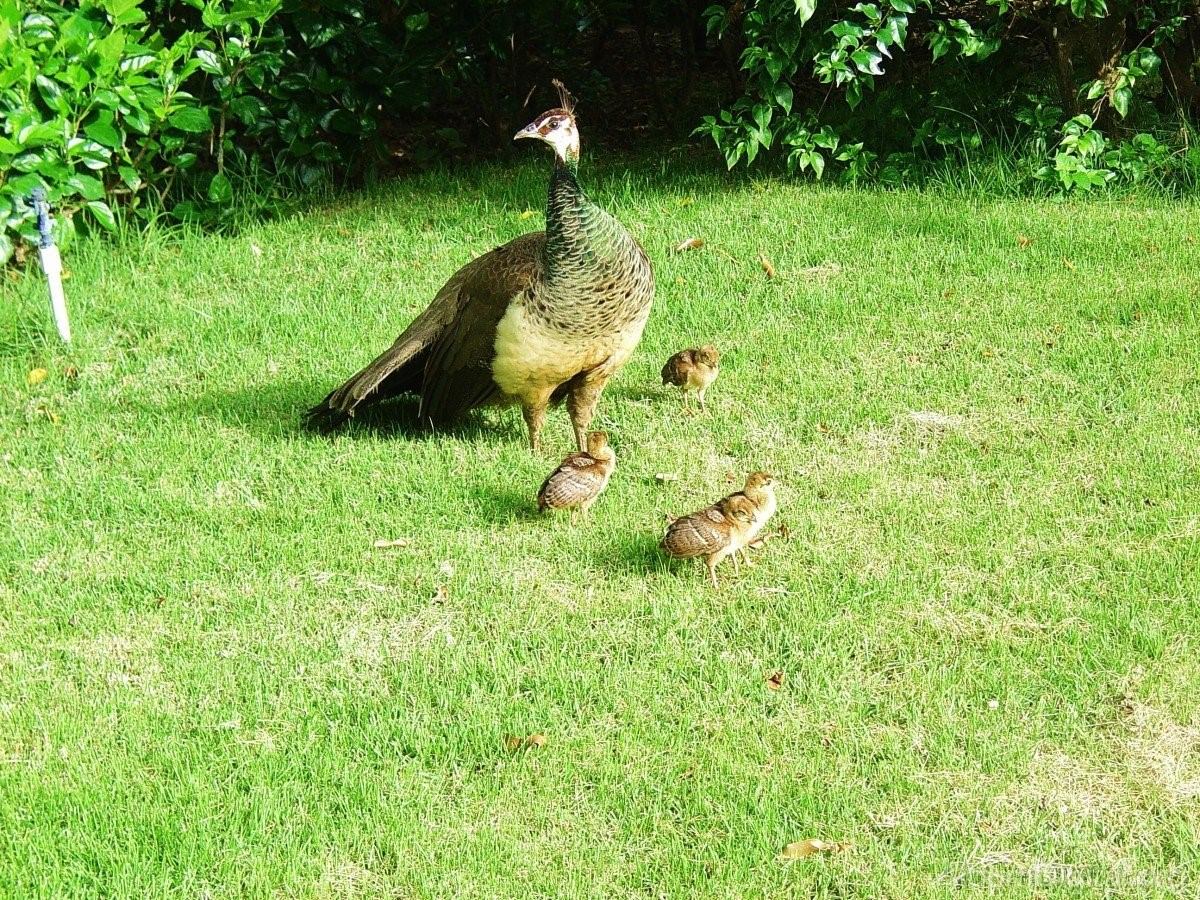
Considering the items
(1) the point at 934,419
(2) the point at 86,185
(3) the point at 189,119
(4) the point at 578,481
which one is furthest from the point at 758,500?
(3) the point at 189,119

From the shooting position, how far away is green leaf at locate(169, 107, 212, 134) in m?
8.34

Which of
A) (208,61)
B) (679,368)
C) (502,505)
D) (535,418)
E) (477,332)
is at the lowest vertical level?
(502,505)

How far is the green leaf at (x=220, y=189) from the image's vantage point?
29.0 feet

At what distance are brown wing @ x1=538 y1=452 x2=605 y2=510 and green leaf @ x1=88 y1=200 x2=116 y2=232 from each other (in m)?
4.02

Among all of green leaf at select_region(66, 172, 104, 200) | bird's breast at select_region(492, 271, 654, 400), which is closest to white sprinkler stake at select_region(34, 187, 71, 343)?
green leaf at select_region(66, 172, 104, 200)

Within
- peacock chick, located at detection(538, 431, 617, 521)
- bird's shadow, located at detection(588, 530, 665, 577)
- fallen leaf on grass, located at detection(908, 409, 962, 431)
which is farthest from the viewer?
fallen leaf on grass, located at detection(908, 409, 962, 431)

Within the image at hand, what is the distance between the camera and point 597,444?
5777 mm

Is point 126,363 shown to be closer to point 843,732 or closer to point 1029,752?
point 843,732

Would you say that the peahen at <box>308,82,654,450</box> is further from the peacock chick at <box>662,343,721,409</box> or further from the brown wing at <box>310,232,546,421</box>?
the peacock chick at <box>662,343,721,409</box>

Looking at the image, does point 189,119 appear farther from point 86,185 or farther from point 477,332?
point 477,332

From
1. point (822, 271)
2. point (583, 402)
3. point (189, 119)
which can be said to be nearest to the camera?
point (583, 402)

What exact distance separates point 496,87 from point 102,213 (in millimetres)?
3474

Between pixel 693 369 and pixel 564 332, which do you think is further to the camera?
pixel 693 369

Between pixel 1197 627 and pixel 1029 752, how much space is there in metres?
0.98
